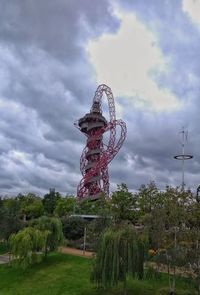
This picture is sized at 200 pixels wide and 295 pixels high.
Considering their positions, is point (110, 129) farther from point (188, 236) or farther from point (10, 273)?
point (188, 236)

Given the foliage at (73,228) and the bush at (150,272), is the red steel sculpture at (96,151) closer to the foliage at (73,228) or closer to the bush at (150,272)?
the foliage at (73,228)

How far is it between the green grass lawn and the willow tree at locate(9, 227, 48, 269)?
0.66 m

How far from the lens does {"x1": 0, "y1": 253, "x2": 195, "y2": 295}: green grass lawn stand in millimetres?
25984

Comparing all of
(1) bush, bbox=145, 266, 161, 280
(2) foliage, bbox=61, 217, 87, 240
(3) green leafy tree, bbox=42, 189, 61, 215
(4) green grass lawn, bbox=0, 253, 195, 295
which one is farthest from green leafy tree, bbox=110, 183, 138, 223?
(3) green leafy tree, bbox=42, 189, 61, 215

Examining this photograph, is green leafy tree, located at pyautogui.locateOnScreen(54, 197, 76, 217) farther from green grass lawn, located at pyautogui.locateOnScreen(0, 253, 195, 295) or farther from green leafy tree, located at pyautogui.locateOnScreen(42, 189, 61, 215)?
green grass lawn, located at pyautogui.locateOnScreen(0, 253, 195, 295)

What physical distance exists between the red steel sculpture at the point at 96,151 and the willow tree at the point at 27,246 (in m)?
43.9

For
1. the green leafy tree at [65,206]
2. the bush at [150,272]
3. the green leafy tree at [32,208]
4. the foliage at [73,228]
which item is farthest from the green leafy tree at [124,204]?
the green leafy tree at [32,208]

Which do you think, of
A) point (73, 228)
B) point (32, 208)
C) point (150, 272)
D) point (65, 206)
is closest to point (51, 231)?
point (73, 228)

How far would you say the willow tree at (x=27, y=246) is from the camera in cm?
3400

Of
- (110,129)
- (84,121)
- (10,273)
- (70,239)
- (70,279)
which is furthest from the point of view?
(84,121)

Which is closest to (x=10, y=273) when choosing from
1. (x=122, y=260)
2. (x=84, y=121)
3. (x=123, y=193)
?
(x=123, y=193)

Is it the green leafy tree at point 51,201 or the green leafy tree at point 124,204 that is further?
the green leafy tree at point 51,201

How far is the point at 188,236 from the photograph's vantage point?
22.7 meters

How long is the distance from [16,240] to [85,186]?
4804 cm
